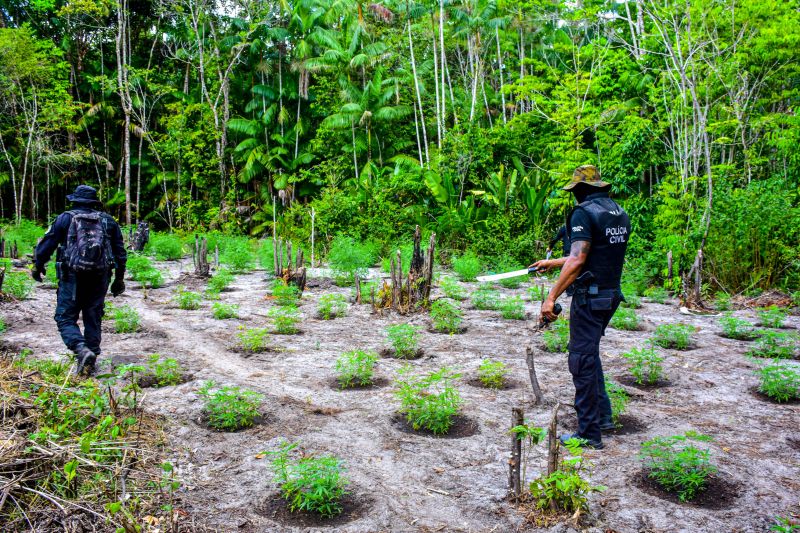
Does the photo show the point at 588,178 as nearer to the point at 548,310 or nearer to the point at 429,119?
the point at 548,310

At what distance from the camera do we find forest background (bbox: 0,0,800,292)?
11117mm

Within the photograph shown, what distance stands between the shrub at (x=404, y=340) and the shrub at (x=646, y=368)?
222 cm

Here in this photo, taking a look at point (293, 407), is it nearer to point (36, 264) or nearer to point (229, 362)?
point (229, 362)

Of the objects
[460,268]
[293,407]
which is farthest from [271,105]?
[293,407]

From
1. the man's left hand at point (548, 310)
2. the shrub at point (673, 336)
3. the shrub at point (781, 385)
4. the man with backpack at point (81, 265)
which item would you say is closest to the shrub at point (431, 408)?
the man's left hand at point (548, 310)

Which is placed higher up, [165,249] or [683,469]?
[165,249]

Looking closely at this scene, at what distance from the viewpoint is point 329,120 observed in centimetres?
2423

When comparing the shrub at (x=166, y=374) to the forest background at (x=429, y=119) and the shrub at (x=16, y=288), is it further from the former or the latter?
the forest background at (x=429, y=119)

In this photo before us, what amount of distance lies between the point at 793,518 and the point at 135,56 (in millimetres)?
30940

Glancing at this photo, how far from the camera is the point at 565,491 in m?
3.18

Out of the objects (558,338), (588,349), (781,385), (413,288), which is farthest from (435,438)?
(413,288)

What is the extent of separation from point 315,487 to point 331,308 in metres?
5.80

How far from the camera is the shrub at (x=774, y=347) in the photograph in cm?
629

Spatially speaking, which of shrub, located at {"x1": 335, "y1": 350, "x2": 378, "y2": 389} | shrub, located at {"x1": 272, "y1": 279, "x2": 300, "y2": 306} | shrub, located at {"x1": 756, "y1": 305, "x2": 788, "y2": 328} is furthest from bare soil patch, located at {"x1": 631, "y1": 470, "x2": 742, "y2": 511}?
shrub, located at {"x1": 272, "y1": 279, "x2": 300, "y2": 306}
